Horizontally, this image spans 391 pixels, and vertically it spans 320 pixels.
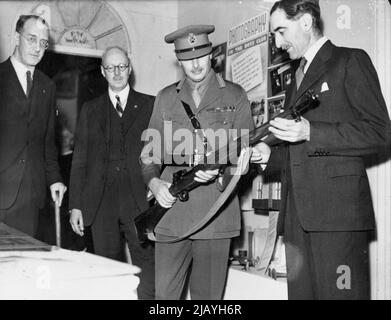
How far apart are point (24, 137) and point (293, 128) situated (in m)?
1.51

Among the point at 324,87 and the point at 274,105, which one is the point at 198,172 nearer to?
the point at 324,87

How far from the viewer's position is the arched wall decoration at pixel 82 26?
120 inches

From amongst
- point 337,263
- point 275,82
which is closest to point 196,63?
point 275,82

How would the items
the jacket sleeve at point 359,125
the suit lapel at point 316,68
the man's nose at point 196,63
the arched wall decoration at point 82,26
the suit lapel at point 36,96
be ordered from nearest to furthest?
the jacket sleeve at point 359,125, the suit lapel at point 316,68, the man's nose at point 196,63, the suit lapel at point 36,96, the arched wall decoration at point 82,26

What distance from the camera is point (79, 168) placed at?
2324 millimetres

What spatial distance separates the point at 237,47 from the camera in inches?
106

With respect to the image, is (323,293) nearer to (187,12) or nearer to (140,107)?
(140,107)

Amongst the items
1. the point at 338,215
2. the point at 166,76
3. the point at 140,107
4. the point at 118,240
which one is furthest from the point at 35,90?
the point at 338,215

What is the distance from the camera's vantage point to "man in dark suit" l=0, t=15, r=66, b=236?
2215 mm

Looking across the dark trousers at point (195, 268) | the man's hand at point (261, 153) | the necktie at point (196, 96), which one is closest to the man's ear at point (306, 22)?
the man's hand at point (261, 153)

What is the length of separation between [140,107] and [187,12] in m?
1.10

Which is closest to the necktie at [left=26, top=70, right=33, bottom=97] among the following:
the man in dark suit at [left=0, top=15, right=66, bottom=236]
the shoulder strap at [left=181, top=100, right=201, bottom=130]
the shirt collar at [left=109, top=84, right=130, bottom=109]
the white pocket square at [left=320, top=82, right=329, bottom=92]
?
the man in dark suit at [left=0, top=15, right=66, bottom=236]

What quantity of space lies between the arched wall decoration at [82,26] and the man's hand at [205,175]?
71.6 inches

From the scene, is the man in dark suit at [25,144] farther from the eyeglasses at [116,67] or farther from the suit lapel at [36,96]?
the eyeglasses at [116,67]
